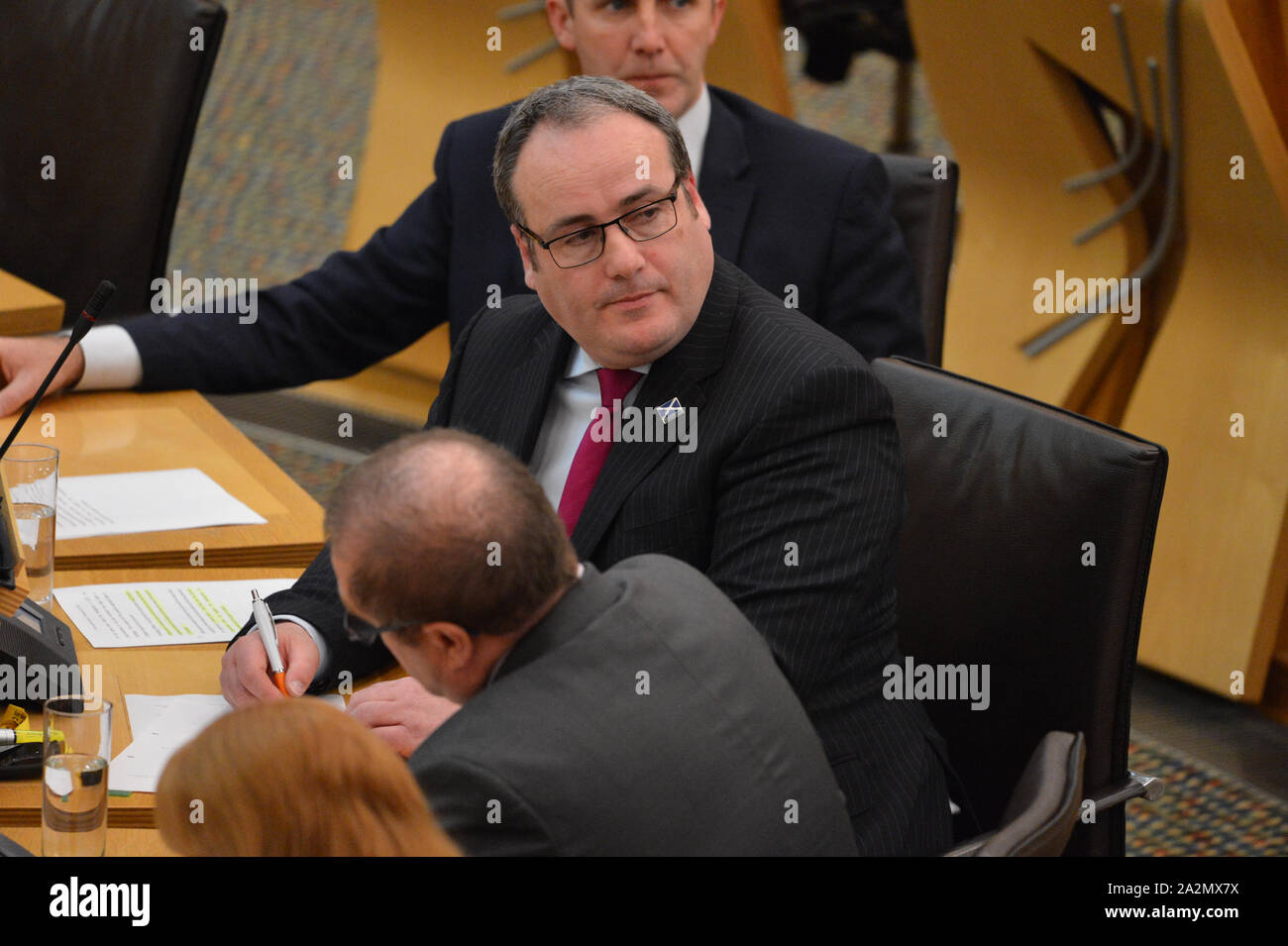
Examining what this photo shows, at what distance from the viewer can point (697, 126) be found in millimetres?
2902

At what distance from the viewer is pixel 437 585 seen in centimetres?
139

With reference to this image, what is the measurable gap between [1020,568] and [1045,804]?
45 centimetres

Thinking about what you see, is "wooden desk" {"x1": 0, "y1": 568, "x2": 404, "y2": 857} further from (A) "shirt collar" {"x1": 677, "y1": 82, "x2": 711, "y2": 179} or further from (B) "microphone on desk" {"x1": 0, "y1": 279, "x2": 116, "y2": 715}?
(A) "shirt collar" {"x1": 677, "y1": 82, "x2": 711, "y2": 179}

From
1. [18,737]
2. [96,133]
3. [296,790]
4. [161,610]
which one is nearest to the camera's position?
[296,790]

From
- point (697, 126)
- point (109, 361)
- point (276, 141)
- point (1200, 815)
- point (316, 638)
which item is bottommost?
point (1200, 815)

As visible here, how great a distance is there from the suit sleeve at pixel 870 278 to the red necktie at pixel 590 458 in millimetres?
767

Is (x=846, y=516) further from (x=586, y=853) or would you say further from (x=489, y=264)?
(x=489, y=264)

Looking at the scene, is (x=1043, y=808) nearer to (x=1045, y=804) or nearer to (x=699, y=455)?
(x=1045, y=804)

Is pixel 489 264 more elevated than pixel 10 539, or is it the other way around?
pixel 489 264

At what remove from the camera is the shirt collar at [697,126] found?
288 cm

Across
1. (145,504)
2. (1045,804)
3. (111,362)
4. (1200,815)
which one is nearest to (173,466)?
(145,504)
